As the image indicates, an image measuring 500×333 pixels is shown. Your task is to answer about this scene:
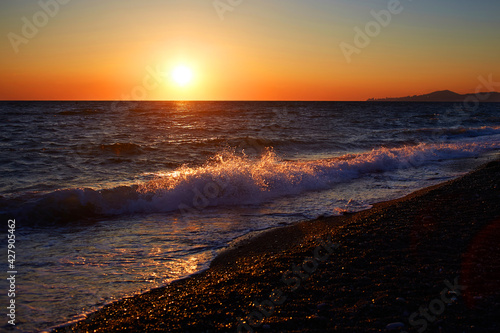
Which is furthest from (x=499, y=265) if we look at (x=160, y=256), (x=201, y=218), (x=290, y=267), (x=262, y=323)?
(x=201, y=218)

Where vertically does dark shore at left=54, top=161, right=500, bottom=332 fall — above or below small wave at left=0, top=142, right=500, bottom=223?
below

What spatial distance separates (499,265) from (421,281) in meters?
1.02

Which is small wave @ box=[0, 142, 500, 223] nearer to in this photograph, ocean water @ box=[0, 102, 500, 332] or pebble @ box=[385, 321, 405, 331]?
ocean water @ box=[0, 102, 500, 332]

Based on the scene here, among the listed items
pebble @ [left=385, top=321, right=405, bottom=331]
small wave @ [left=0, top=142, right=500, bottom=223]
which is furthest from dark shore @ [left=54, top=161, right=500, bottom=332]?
small wave @ [left=0, top=142, right=500, bottom=223]

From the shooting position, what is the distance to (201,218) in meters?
8.02

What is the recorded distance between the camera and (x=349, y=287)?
3.71 meters

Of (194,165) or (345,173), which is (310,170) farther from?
(194,165)

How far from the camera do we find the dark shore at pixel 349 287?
3125 mm

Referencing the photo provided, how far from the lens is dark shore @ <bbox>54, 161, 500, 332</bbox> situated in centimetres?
312

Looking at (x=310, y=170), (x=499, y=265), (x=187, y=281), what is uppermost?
(x=310, y=170)

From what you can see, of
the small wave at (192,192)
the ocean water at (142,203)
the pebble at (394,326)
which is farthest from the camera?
the small wave at (192,192)

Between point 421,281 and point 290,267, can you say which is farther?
point 290,267

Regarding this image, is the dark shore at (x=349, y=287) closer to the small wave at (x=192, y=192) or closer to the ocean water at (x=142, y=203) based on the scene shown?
the ocean water at (x=142, y=203)

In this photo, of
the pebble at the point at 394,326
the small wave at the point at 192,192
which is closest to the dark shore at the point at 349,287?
the pebble at the point at 394,326
